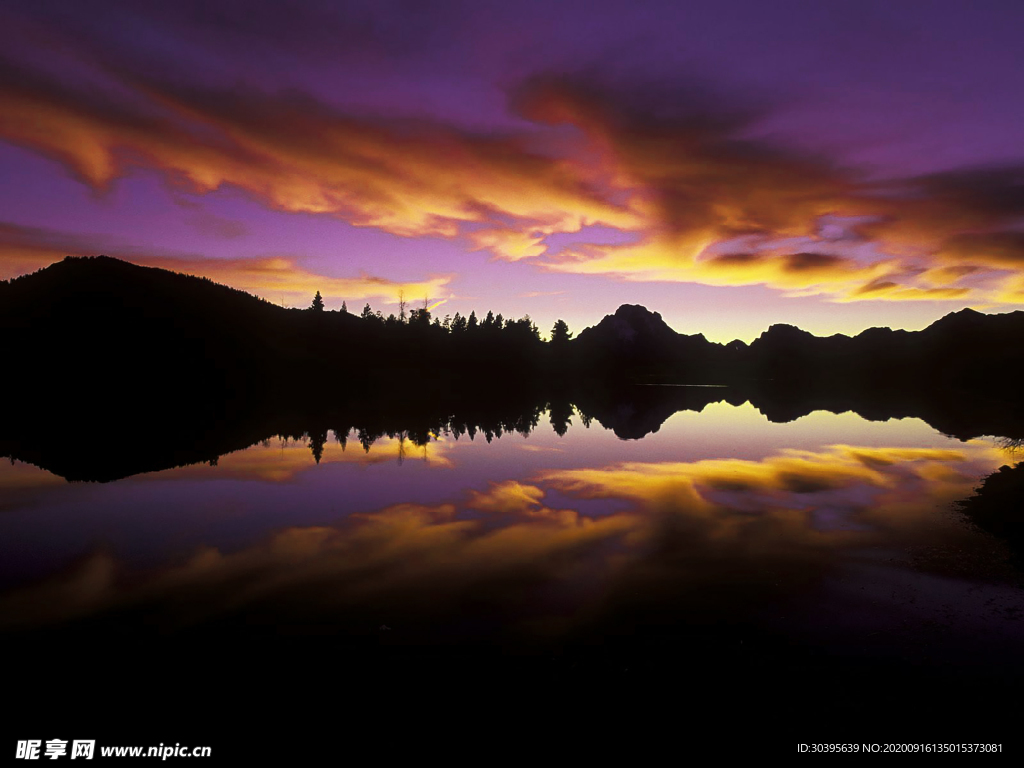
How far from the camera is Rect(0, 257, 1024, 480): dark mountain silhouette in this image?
45.1 meters

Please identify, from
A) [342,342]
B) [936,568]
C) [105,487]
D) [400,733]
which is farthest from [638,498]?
[342,342]

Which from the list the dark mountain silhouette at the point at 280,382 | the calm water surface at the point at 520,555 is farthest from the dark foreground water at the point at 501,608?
the dark mountain silhouette at the point at 280,382

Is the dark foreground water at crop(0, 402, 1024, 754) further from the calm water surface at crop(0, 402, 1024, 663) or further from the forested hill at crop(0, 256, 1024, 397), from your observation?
the forested hill at crop(0, 256, 1024, 397)

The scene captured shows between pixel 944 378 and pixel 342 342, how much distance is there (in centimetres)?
20169

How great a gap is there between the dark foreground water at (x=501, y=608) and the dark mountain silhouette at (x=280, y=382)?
50.3ft

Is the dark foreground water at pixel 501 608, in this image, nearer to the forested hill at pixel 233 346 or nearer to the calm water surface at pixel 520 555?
the calm water surface at pixel 520 555

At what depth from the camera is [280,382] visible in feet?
393

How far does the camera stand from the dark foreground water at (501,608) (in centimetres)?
838

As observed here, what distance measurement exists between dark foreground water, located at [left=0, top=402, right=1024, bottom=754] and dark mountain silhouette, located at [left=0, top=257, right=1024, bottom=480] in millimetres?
15346

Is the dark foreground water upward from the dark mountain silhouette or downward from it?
downward

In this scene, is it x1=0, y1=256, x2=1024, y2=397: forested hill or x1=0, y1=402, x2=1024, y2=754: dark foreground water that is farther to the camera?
x1=0, y1=256, x2=1024, y2=397: forested hill

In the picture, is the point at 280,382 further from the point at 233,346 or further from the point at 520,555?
the point at 520,555

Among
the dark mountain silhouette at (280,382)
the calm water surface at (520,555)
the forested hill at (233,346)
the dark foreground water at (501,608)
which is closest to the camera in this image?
the dark foreground water at (501,608)

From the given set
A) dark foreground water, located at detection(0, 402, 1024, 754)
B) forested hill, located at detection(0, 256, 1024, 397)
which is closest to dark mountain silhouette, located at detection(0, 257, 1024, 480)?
forested hill, located at detection(0, 256, 1024, 397)
